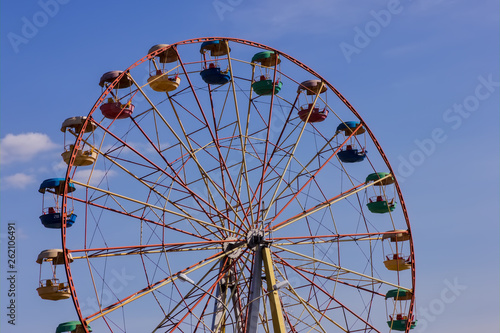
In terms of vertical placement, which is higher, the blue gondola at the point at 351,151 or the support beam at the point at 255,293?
the blue gondola at the point at 351,151

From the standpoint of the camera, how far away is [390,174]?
38375mm

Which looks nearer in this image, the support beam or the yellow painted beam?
the support beam

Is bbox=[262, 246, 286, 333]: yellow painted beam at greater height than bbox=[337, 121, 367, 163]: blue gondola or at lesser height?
lesser

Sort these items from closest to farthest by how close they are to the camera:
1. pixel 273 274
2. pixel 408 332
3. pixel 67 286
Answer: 1. pixel 67 286
2. pixel 273 274
3. pixel 408 332

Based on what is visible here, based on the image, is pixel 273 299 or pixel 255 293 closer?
pixel 273 299

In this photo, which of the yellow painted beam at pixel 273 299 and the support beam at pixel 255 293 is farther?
the yellow painted beam at pixel 273 299

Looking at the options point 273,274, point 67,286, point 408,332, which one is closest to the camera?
point 67,286

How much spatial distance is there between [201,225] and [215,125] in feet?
11.1

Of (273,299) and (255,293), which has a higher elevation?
(255,293)

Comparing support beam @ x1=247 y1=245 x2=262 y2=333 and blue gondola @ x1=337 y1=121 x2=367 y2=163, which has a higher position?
blue gondola @ x1=337 y1=121 x2=367 y2=163

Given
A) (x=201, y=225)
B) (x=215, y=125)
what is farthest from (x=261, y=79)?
(x=201, y=225)

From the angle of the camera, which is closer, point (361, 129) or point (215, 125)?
point (215, 125)

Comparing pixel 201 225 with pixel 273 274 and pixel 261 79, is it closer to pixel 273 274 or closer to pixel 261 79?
pixel 273 274

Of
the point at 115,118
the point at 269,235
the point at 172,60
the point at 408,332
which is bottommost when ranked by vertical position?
the point at 408,332
